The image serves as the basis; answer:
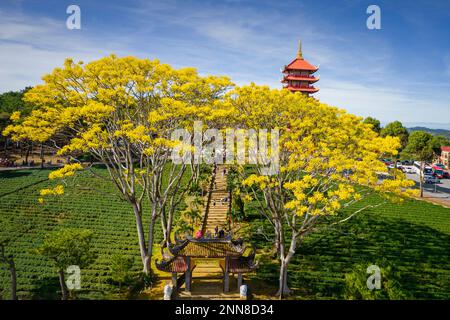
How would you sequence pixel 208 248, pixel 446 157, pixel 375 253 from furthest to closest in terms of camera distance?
pixel 446 157 → pixel 375 253 → pixel 208 248

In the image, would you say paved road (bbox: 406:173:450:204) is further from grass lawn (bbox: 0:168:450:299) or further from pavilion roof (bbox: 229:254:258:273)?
pavilion roof (bbox: 229:254:258:273)

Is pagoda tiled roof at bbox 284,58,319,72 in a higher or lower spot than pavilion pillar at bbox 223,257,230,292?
higher

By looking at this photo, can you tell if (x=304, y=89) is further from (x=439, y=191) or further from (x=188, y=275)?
(x=188, y=275)

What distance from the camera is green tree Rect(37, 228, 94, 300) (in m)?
16.5

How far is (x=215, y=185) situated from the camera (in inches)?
1484

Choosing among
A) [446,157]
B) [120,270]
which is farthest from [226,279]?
[446,157]

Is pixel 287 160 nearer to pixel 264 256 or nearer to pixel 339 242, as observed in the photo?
pixel 264 256

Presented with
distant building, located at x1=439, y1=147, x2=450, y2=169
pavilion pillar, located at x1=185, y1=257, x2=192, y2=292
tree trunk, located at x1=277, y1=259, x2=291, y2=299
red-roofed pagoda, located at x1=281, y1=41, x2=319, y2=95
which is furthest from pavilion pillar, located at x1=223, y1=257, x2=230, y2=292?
distant building, located at x1=439, y1=147, x2=450, y2=169

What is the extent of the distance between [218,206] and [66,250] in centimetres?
1670

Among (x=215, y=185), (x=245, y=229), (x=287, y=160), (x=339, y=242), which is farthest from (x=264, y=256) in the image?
A: (x=215, y=185)

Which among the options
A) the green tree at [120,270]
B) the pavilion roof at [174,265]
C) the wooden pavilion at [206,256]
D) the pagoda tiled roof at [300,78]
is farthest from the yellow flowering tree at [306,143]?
the pagoda tiled roof at [300,78]

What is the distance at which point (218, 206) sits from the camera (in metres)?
Answer: 31.5

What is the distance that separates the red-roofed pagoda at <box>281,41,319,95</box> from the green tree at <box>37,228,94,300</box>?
33676 mm

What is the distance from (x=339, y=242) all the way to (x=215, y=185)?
53.9 feet
